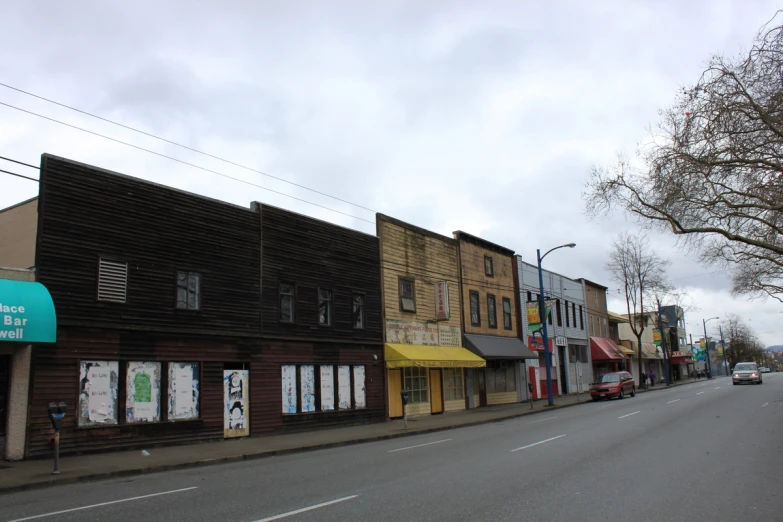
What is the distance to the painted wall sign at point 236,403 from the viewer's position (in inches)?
704

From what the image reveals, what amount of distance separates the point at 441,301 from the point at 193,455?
15.2m

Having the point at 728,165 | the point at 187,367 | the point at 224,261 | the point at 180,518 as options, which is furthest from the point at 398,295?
the point at 180,518

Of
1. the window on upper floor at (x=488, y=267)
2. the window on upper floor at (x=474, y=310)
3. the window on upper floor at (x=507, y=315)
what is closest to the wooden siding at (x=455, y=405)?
the window on upper floor at (x=474, y=310)

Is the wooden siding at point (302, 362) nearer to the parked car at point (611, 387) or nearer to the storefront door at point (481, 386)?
the storefront door at point (481, 386)

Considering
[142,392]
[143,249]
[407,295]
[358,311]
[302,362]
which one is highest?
[143,249]

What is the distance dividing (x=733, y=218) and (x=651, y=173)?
4.53 m

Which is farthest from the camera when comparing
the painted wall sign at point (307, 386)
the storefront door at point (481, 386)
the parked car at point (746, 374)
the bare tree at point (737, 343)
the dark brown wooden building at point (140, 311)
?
the bare tree at point (737, 343)

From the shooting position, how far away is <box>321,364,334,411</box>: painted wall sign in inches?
843

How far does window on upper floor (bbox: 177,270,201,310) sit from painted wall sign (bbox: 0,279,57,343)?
3909mm

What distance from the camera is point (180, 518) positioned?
7227mm

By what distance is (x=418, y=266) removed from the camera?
1083 inches

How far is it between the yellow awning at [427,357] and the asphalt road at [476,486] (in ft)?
29.7

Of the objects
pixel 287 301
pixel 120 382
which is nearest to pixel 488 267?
pixel 287 301

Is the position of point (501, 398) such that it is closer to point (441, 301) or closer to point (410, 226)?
point (441, 301)
